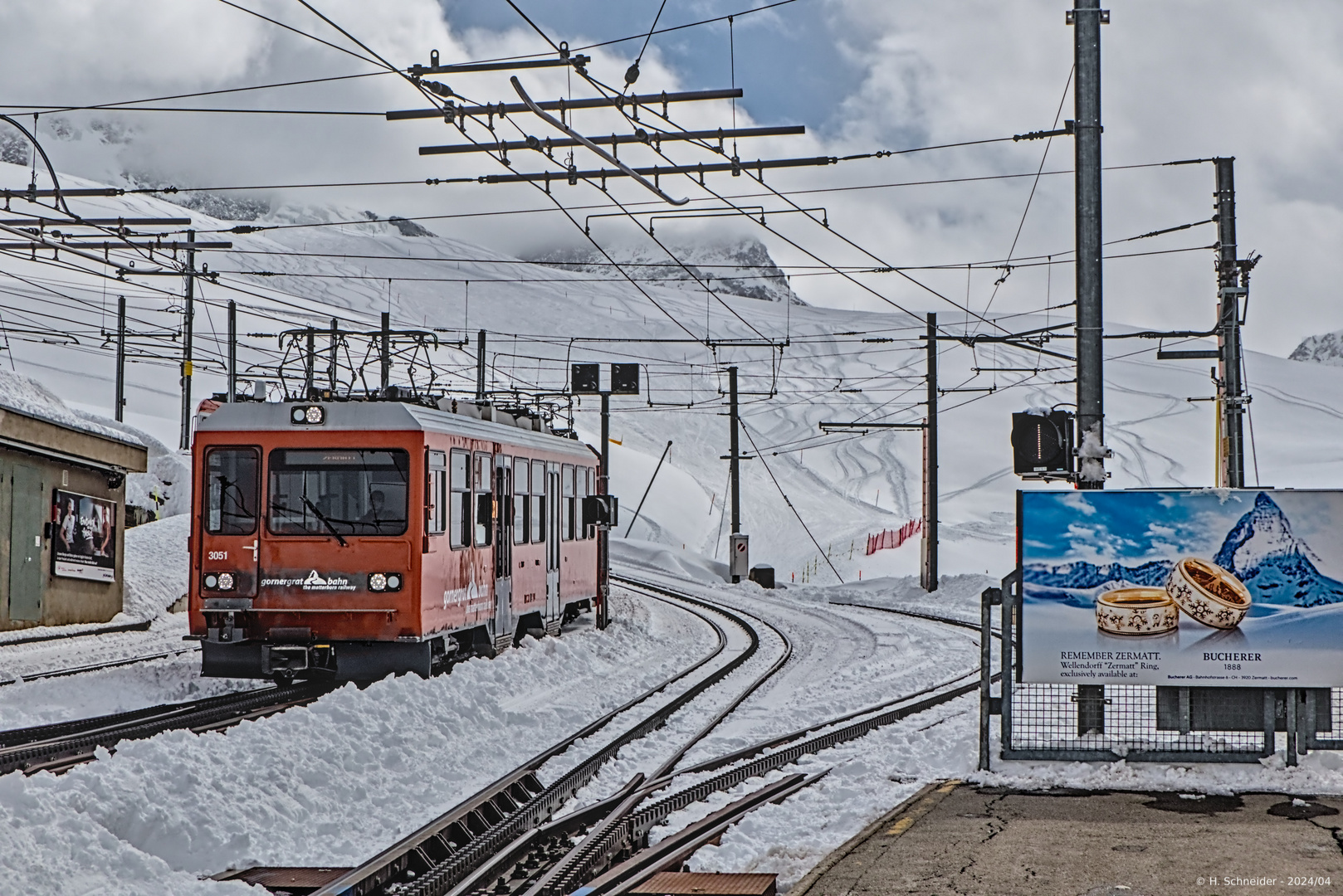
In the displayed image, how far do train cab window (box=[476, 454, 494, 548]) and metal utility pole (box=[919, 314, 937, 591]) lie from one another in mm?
19015

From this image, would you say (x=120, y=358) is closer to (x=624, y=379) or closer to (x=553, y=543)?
(x=624, y=379)

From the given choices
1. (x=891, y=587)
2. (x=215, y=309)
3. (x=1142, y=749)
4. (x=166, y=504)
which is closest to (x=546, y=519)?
(x=1142, y=749)

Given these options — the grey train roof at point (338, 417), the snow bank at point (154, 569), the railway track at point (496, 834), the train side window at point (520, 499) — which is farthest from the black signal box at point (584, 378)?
the railway track at point (496, 834)

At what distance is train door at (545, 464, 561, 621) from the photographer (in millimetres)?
19734

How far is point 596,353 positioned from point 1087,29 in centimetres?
11134

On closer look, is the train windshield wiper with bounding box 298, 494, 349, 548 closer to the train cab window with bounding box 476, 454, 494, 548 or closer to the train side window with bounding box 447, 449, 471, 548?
the train side window with bounding box 447, 449, 471, 548

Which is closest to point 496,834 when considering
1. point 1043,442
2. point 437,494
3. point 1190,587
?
point 1190,587

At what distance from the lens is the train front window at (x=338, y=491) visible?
14.5 meters

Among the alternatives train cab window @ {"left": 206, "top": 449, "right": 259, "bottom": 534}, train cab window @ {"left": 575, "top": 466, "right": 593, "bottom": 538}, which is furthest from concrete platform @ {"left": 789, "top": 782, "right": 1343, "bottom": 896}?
train cab window @ {"left": 575, "top": 466, "right": 593, "bottom": 538}

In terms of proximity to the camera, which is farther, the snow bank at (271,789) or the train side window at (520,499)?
the train side window at (520,499)

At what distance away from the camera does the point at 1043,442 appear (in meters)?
11.9

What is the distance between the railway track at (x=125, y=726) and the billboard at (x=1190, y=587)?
6425 millimetres

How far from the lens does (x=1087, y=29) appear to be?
11.5 metres

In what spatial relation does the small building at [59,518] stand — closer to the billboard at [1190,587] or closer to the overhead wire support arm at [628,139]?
the overhead wire support arm at [628,139]
